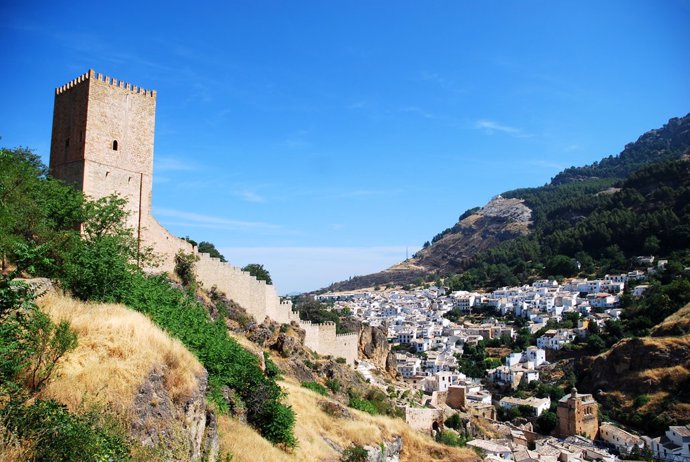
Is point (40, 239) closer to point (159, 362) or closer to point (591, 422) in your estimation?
point (159, 362)

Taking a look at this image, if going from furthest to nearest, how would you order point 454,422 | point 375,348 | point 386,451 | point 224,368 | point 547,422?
point 547,422 → point 375,348 → point 454,422 → point 386,451 → point 224,368

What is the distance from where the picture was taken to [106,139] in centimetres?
1571

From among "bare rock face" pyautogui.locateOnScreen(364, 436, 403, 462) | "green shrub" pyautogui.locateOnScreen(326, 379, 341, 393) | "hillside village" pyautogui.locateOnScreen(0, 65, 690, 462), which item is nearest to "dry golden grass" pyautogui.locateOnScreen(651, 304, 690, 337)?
"hillside village" pyautogui.locateOnScreen(0, 65, 690, 462)

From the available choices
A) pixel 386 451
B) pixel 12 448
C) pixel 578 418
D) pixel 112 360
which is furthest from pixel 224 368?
pixel 578 418

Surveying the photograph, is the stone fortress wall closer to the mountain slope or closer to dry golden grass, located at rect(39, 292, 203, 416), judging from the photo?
dry golden grass, located at rect(39, 292, 203, 416)

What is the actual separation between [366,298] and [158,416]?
99.7 metres

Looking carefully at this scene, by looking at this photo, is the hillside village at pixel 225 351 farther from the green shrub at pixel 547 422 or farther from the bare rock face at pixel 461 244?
the bare rock face at pixel 461 244

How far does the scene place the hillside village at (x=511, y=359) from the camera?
29859 mm

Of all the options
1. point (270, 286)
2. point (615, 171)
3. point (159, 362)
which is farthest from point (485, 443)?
point (615, 171)

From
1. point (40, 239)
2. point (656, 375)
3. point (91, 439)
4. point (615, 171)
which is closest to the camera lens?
point (91, 439)

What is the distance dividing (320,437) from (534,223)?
115681 mm

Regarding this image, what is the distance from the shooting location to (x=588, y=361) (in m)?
44.8

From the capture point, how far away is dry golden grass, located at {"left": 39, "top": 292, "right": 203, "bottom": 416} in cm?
511

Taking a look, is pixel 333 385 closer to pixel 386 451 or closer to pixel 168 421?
pixel 386 451
